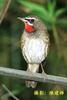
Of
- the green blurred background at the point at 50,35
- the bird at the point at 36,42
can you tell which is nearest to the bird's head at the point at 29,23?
the bird at the point at 36,42

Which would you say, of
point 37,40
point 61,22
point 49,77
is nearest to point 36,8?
point 61,22

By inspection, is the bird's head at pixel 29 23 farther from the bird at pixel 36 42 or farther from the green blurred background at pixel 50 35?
the green blurred background at pixel 50 35

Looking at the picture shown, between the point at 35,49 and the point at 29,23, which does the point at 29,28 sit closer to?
the point at 29,23

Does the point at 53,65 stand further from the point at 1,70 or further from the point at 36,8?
the point at 1,70

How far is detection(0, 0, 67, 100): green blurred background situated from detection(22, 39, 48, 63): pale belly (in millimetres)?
719

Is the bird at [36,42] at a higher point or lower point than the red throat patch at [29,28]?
lower

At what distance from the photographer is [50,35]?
364 centimetres

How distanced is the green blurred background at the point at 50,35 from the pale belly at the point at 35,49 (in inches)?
28.3

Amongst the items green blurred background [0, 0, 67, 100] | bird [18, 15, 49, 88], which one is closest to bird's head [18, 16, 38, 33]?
bird [18, 15, 49, 88]

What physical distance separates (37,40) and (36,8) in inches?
33.6

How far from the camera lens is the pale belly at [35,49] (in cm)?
258

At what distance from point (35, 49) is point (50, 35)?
3.49ft

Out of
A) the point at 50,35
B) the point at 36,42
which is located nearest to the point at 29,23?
the point at 36,42

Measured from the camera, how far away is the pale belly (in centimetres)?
258
